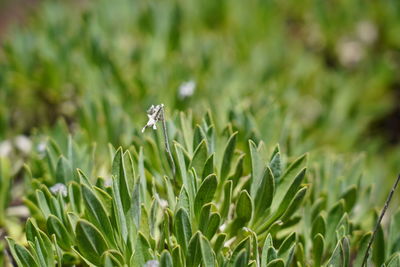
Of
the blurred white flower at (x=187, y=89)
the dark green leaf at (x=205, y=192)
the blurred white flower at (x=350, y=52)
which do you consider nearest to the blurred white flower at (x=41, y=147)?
the blurred white flower at (x=187, y=89)

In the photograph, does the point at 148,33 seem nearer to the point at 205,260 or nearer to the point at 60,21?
the point at 60,21

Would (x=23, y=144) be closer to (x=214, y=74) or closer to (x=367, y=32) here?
(x=214, y=74)

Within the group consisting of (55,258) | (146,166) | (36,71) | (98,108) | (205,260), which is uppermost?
(36,71)

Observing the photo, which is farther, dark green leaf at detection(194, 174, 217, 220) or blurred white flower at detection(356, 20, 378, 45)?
blurred white flower at detection(356, 20, 378, 45)

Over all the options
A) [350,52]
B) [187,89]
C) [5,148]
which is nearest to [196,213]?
[187,89]

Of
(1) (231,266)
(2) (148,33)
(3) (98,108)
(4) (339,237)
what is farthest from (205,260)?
(2) (148,33)

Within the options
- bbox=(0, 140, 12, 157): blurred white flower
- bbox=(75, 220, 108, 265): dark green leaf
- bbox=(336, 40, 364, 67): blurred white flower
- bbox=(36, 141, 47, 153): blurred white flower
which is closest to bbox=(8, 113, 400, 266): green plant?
bbox=(75, 220, 108, 265): dark green leaf

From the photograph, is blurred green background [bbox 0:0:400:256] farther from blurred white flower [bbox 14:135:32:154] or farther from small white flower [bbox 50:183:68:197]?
small white flower [bbox 50:183:68:197]
